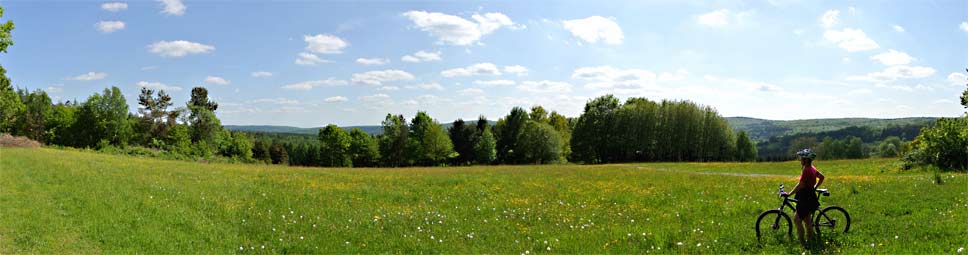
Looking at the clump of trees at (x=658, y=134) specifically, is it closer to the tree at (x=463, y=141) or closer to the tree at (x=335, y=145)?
the tree at (x=463, y=141)

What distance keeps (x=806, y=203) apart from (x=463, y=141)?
94052 millimetres

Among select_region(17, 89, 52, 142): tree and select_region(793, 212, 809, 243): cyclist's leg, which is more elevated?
select_region(17, 89, 52, 142): tree

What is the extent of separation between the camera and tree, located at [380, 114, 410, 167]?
104 metres

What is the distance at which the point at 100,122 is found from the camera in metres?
79.2

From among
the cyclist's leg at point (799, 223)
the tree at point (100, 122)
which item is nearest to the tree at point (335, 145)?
the tree at point (100, 122)

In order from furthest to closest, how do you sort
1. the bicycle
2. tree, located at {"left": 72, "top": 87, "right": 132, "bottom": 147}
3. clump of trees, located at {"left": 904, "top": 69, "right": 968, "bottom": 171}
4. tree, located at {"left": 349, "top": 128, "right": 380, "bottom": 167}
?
tree, located at {"left": 349, "top": 128, "right": 380, "bottom": 167} < tree, located at {"left": 72, "top": 87, "right": 132, "bottom": 147} < clump of trees, located at {"left": 904, "top": 69, "right": 968, "bottom": 171} < the bicycle

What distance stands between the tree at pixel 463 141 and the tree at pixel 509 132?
6.59 meters

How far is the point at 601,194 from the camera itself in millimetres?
21672

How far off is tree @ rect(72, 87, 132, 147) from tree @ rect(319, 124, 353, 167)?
36.1 meters

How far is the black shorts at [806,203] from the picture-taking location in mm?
10945

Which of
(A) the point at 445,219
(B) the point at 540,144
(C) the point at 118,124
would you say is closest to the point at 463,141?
(B) the point at 540,144

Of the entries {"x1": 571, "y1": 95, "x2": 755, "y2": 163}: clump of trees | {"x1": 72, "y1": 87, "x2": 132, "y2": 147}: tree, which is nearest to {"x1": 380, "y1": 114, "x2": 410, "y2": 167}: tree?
{"x1": 571, "y1": 95, "x2": 755, "y2": 163}: clump of trees

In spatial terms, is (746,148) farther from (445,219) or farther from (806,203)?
(445,219)

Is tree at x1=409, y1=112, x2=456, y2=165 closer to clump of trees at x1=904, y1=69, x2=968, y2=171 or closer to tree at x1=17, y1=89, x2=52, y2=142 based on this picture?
tree at x1=17, y1=89, x2=52, y2=142
